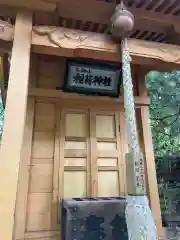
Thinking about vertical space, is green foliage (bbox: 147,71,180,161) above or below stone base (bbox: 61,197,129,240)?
above

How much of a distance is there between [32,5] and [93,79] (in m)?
1.29

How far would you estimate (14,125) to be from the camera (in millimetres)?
1743

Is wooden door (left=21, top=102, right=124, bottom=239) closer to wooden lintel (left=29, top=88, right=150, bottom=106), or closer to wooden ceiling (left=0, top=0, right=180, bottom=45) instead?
wooden lintel (left=29, top=88, right=150, bottom=106)

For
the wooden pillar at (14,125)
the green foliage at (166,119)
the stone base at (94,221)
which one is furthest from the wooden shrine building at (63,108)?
the green foliage at (166,119)

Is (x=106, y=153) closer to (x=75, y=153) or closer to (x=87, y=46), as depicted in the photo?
(x=75, y=153)

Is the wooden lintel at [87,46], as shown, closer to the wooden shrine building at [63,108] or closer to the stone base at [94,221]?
the wooden shrine building at [63,108]

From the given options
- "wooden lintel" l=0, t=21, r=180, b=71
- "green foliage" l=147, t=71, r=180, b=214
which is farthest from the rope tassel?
"green foliage" l=147, t=71, r=180, b=214

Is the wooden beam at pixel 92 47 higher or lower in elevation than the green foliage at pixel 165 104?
lower

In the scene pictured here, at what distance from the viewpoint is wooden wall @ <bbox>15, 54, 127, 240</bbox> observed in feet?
8.56

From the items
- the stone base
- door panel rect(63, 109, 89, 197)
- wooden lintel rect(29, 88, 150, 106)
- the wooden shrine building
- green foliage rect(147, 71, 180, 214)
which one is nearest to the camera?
the wooden shrine building

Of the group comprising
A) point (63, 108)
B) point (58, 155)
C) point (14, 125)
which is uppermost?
point (63, 108)

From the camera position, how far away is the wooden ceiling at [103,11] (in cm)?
224

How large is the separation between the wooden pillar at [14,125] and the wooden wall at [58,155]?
3.49 feet

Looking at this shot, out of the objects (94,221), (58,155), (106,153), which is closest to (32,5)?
(58,155)
